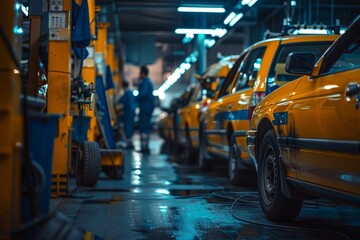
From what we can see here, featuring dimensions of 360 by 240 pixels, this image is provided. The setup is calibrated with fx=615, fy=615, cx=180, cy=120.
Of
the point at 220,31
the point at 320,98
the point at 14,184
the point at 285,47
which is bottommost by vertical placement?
the point at 14,184

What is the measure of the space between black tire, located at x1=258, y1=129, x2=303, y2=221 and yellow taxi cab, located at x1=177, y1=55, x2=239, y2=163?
4.72 metres

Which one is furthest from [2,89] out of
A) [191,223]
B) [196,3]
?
[196,3]

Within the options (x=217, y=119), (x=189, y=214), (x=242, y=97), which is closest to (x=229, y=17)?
(x=217, y=119)

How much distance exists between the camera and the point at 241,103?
27.7 feet

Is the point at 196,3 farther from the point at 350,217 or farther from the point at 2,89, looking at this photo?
the point at 2,89

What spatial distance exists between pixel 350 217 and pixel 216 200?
1831mm

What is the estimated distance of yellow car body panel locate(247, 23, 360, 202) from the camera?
4.42m

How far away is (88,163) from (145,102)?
9312 millimetres

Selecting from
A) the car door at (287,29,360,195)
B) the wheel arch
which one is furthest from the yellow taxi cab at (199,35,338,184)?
the car door at (287,29,360,195)

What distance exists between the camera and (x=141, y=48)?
27.0 meters

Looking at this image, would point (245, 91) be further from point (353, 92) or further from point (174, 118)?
point (174, 118)

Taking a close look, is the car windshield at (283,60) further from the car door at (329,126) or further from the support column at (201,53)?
the support column at (201,53)

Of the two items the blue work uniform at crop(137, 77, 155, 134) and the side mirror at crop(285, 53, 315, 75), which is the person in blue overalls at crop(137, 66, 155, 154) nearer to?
the blue work uniform at crop(137, 77, 155, 134)

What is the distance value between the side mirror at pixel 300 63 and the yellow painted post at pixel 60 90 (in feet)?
10.2
